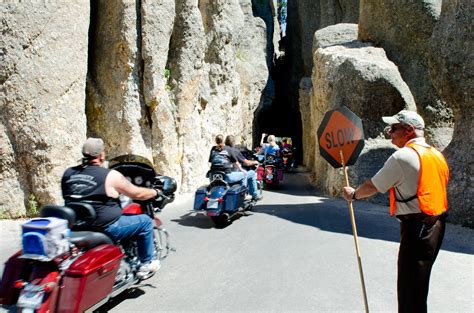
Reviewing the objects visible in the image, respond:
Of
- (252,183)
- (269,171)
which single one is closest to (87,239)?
(252,183)

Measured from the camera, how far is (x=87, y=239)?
3.65 meters

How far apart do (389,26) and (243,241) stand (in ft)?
39.0

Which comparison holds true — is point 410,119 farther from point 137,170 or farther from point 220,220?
point 220,220

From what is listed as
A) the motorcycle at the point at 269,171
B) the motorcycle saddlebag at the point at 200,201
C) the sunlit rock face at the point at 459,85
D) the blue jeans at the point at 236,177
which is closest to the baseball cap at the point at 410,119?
the motorcycle saddlebag at the point at 200,201

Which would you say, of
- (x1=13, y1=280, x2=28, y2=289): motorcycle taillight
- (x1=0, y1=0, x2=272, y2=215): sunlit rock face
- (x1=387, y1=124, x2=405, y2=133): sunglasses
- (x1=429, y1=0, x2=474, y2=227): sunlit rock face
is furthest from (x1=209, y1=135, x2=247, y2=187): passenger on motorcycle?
(x1=13, y1=280, x2=28, y2=289): motorcycle taillight

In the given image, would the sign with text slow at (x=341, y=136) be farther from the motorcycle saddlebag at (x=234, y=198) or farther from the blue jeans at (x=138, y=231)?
the motorcycle saddlebag at (x=234, y=198)

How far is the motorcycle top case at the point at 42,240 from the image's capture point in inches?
122

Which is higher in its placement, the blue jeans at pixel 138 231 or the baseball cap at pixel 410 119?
the baseball cap at pixel 410 119

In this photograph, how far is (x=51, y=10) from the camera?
8.51 m

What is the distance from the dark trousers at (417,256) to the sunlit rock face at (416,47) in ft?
38.8

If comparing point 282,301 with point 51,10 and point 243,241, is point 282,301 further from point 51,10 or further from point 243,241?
point 51,10

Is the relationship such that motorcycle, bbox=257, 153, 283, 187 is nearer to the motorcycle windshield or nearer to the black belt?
the motorcycle windshield

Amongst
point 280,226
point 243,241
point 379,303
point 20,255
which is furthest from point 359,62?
point 20,255

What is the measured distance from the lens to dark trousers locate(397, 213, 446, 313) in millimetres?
3043
